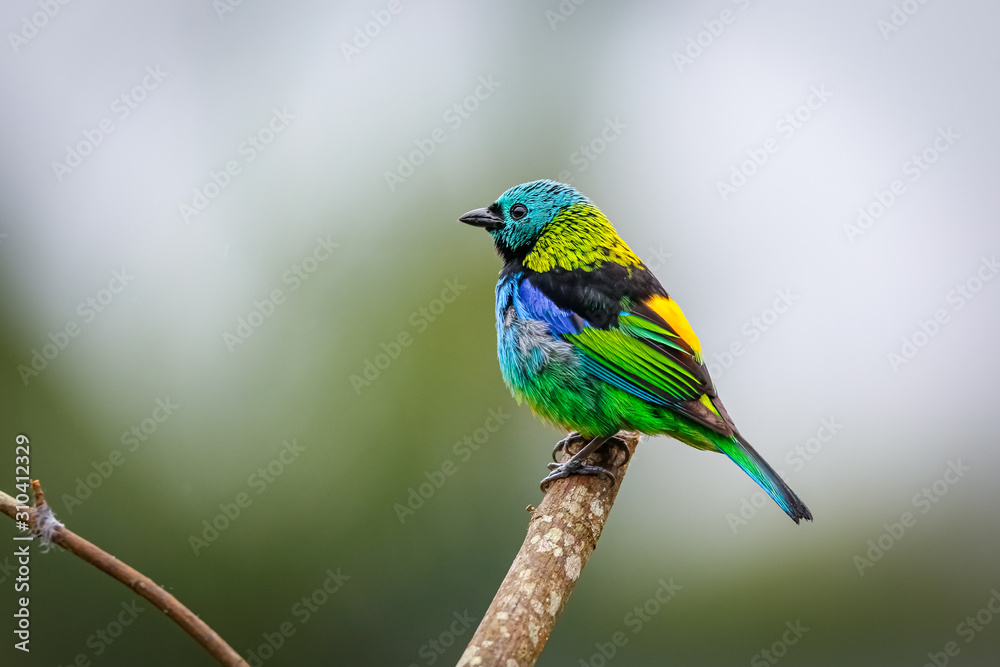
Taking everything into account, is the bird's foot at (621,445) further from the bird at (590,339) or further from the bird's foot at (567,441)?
the bird's foot at (567,441)

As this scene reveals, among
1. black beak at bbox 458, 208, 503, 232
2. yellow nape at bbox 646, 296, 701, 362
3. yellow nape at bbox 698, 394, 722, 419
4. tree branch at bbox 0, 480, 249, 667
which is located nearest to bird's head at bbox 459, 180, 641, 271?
black beak at bbox 458, 208, 503, 232

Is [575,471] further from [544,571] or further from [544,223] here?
[544,223]

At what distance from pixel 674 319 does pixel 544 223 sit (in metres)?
0.82

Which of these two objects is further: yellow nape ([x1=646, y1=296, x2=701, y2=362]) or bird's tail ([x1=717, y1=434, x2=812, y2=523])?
yellow nape ([x1=646, y1=296, x2=701, y2=362])

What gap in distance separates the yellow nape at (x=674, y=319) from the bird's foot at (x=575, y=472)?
27.8 inches

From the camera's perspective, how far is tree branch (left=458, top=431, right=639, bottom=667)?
2297 millimetres

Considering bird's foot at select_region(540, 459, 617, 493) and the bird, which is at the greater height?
the bird

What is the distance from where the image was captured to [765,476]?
326 centimetres

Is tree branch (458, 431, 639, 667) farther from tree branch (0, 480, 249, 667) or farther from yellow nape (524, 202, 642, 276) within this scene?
yellow nape (524, 202, 642, 276)

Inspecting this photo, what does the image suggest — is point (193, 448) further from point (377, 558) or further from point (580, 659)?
point (580, 659)

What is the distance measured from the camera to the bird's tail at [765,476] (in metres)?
3.14

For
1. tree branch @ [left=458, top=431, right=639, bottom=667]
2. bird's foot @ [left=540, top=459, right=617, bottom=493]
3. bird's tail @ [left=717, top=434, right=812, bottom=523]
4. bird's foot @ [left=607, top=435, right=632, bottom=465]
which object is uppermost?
bird's tail @ [left=717, top=434, right=812, bottom=523]

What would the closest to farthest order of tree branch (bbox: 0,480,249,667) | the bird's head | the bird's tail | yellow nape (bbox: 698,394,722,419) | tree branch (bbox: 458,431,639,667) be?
tree branch (bbox: 0,480,249,667)
tree branch (bbox: 458,431,639,667)
the bird's tail
yellow nape (bbox: 698,394,722,419)
the bird's head

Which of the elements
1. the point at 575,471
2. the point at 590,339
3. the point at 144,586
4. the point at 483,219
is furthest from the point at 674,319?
the point at 144,586
